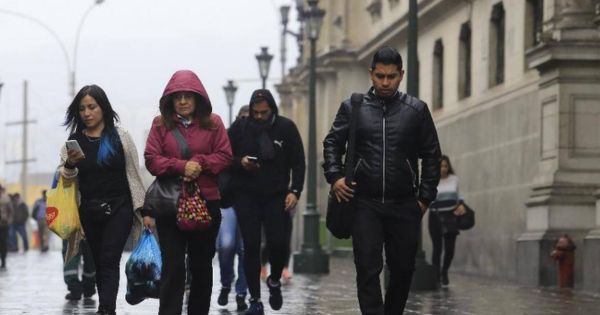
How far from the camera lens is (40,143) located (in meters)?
142

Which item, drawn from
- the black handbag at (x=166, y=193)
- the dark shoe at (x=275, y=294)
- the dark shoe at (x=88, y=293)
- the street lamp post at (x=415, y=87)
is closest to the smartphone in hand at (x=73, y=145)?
the black handbag at (x=166, y=193)

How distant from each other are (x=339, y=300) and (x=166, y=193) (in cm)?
719

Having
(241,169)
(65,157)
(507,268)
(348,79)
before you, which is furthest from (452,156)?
(65,157)

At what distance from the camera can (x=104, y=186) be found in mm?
12164

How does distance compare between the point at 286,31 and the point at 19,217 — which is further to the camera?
the point at 19,217

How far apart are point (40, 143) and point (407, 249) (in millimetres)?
133022

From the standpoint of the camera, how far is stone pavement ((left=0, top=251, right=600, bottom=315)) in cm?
1580

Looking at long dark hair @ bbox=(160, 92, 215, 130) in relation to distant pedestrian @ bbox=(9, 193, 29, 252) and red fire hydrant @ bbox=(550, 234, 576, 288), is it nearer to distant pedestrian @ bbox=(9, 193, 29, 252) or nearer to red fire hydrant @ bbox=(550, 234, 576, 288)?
red fire hydrant @ bbox=(550, 234, 576, 288)

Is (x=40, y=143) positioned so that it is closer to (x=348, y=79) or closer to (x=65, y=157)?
(x=348, y=79)

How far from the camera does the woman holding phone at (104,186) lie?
1209 cm

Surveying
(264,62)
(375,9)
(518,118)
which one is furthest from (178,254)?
(375,9)

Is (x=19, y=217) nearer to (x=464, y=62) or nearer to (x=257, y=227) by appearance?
(x=464, y=62)

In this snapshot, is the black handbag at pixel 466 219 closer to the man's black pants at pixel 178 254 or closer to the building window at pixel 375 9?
the man's black pants at pixel 178 254

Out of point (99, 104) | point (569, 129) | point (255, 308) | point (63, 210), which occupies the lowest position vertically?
point (255, 308)
